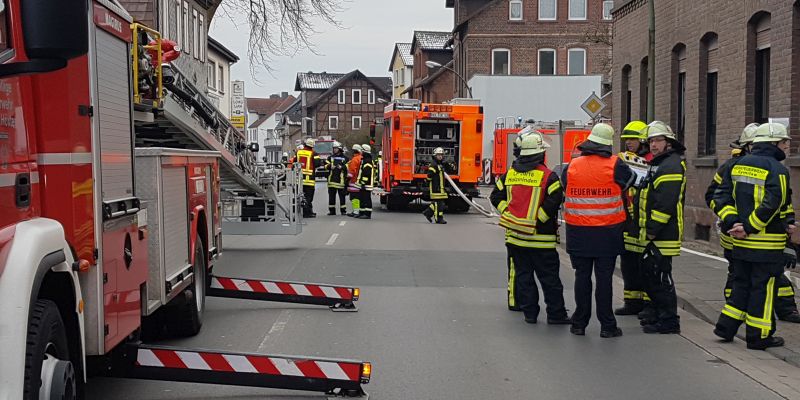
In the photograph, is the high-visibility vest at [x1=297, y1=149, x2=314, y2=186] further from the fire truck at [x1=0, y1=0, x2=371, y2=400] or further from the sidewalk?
the fire truck at [x1=0, y1=0, x2=371, y2=400]

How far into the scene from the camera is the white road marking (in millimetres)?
8055

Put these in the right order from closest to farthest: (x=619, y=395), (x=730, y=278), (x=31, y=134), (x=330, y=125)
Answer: (x=31, y=134) → (x=619, y=395) → (x=730, y=278) → (x=330, y=125)

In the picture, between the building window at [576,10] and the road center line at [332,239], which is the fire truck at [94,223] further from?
the building window at [576,10]

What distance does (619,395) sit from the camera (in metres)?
6.51

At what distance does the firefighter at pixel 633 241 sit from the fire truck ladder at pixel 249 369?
4.03m

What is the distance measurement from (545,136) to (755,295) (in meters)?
23.4

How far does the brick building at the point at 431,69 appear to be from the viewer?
232ft

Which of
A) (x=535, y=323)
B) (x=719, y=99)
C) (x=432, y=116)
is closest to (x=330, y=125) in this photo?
(x=432, y=116)

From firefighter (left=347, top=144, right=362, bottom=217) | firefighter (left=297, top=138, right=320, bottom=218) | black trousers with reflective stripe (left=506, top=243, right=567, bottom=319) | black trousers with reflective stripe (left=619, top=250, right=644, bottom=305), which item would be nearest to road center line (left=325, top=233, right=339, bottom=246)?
firefighter (left=297, top=138, right=320, bottom=218)

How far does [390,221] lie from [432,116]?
3.96 m

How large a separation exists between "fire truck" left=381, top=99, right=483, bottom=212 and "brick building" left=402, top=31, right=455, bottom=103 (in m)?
43.1

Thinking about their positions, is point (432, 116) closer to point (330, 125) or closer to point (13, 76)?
point (13, 76)

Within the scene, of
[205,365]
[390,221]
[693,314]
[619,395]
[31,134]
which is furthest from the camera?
[390,221]

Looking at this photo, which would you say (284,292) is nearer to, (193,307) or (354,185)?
(193,307)
